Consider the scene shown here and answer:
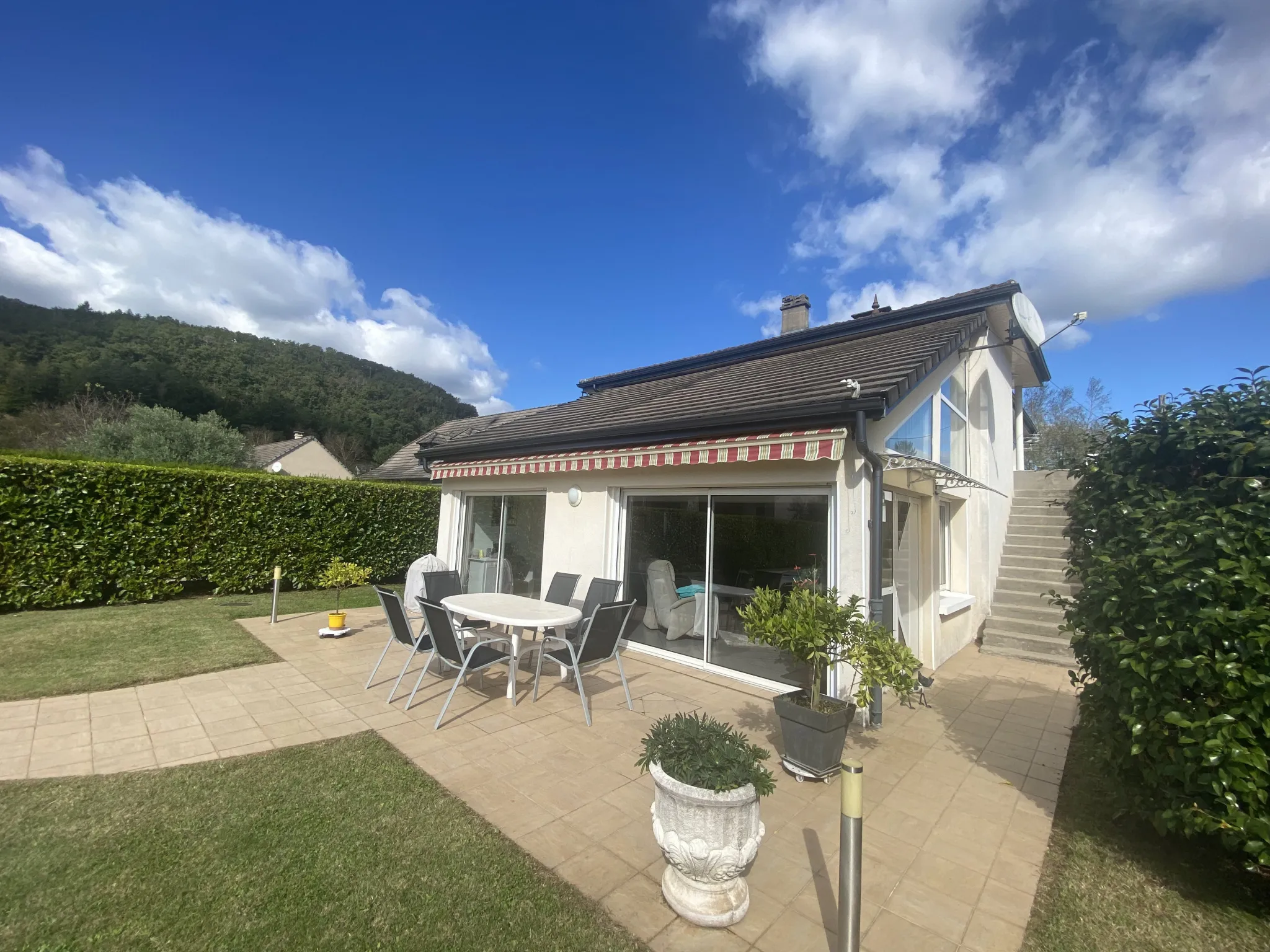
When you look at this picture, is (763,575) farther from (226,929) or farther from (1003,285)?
(1003,285)

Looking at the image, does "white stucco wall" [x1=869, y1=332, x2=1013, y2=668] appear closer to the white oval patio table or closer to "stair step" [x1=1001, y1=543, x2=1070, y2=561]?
"stair step" [x1=1001, y1=543, x2=1070, y2=561]

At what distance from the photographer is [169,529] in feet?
51.8

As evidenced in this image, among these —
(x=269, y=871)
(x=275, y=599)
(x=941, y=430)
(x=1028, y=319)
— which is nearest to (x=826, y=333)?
(x=1028, y=319)

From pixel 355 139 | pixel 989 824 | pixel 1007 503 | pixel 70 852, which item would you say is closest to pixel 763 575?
pixel 989 824

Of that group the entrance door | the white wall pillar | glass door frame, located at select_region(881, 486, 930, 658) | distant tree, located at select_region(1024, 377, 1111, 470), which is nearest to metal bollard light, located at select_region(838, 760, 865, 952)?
the entrance door

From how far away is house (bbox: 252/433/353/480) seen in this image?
55.4 m

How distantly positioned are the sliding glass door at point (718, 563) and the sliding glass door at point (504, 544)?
10.9ft

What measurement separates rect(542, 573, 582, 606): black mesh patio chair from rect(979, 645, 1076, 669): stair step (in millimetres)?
10763

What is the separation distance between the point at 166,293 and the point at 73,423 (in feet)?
166

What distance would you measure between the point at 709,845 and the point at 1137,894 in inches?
156

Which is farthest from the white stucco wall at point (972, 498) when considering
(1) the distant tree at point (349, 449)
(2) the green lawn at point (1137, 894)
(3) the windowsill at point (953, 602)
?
(1) the distant tree at point (349, 449)

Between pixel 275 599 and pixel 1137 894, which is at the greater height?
pixel 275 599

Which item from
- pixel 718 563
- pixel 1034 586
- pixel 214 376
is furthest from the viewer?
pixel 214 376

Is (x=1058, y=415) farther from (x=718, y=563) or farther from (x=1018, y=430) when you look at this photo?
(x=718, y=563)
